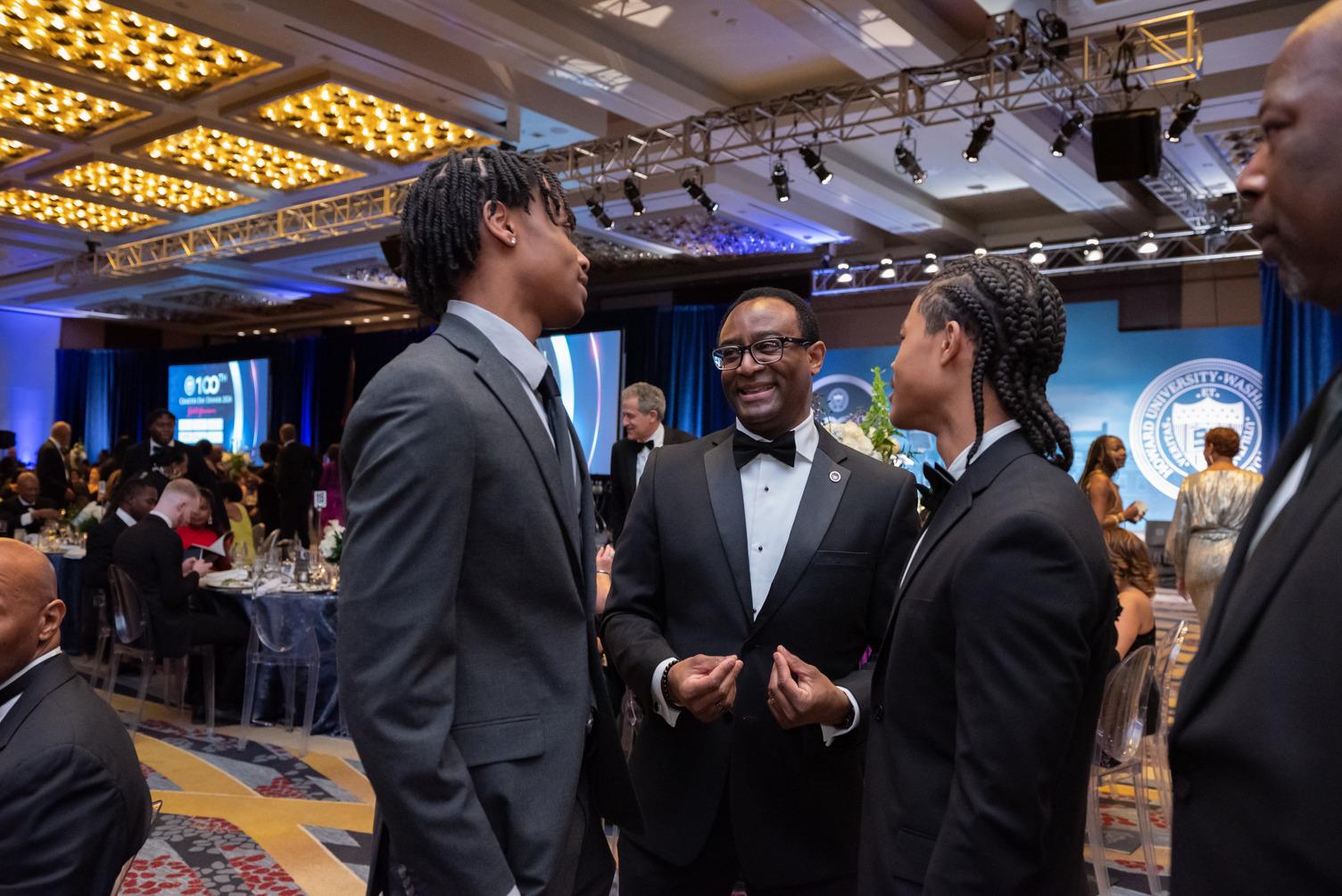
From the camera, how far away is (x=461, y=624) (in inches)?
52.0

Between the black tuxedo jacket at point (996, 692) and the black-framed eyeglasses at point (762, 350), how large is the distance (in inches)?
25.7

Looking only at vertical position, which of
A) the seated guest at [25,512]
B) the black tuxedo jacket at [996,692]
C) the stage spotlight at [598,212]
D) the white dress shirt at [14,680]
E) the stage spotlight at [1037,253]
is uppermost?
the stage spotlight at [1037,253]

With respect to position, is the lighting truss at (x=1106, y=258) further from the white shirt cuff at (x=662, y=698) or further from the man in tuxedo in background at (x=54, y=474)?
the man in tuxedo in background at (x=54, y=474)

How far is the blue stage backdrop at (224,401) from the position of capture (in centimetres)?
1895

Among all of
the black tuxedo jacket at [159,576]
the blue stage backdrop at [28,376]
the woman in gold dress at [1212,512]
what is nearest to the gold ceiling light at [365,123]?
the black tuxedo jacket at [159,576]

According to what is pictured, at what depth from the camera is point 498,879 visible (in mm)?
1223

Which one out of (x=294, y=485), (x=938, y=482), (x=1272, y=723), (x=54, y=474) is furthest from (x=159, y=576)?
(x=294, y=485)

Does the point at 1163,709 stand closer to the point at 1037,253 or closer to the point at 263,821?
the point at 263,821

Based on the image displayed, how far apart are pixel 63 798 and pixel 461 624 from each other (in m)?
1.12

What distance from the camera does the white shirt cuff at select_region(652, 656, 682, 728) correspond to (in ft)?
6.26

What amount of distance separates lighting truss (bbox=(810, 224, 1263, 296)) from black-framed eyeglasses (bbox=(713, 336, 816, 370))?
311 inches

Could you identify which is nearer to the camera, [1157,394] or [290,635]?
[290,635]

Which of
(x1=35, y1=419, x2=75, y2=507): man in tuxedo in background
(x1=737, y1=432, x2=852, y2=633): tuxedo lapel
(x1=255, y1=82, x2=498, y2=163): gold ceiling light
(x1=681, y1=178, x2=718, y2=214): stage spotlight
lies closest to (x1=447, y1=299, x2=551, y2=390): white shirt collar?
(x1=737, y1=432, x2=852, y2=633): tuxedo lapel

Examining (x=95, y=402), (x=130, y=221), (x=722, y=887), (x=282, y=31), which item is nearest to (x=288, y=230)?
(x=130, y=221)
